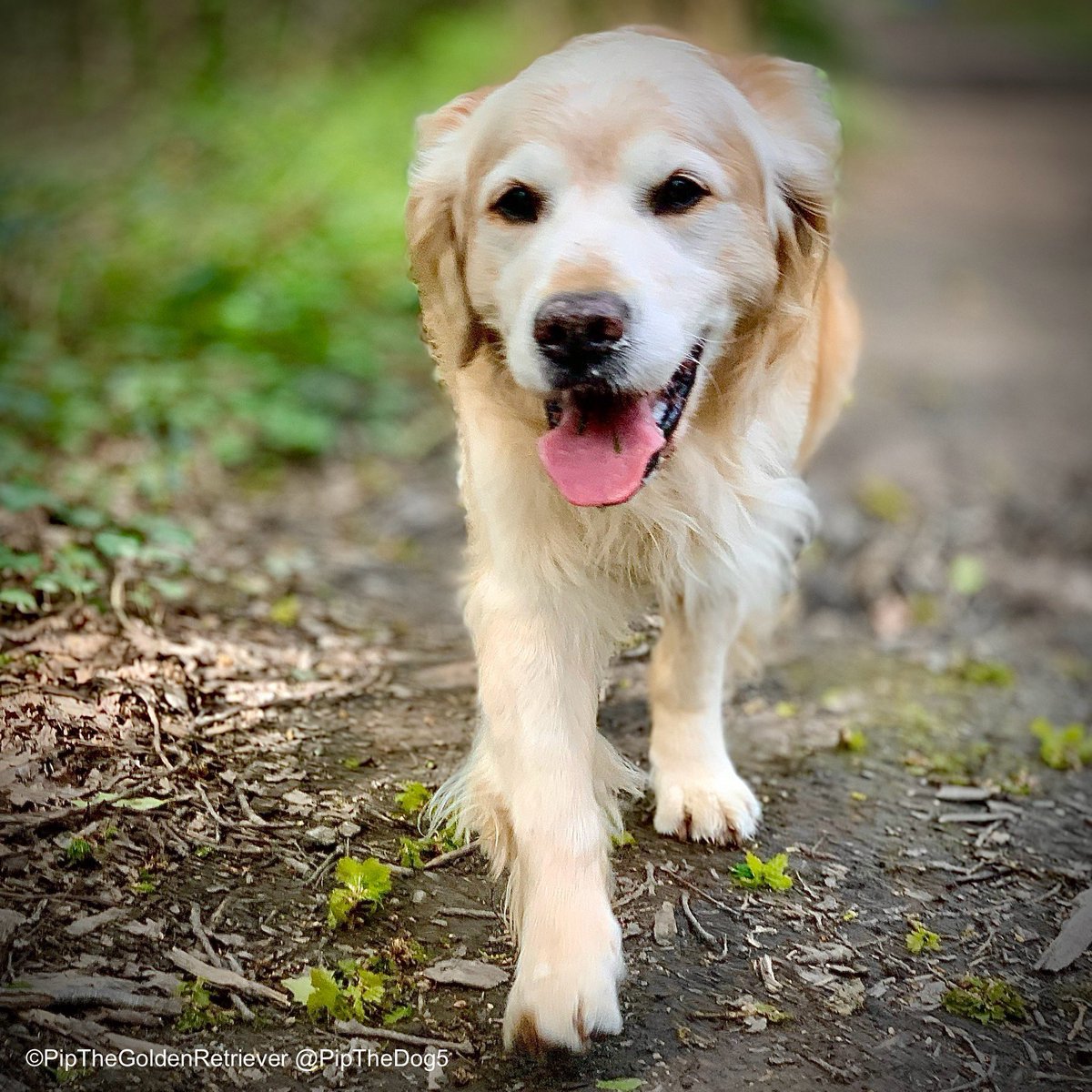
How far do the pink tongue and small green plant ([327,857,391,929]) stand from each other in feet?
2.62

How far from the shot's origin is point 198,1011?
1899 millimetres

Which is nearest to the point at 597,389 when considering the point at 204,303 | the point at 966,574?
the point at 966,574

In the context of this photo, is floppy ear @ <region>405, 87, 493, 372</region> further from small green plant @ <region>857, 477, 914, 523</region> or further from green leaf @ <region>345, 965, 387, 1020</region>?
small green plant @ <region>857, 477, 914, 523</region>

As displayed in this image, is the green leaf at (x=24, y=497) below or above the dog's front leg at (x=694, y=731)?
above

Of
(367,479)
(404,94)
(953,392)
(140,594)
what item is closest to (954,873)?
(140,594)

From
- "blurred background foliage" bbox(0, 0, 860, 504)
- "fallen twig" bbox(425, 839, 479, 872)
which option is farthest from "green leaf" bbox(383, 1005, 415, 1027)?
"blurred background foliage" bbox(0, 0, 860, 504)

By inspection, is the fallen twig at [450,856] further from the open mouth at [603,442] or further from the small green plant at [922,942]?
the small green plant at [922,942]

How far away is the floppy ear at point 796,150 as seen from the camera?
7.70 ft

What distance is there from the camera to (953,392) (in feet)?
20.0

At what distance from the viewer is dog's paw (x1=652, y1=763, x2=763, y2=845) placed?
2516mm

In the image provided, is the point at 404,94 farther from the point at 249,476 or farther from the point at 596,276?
the point at 596,276

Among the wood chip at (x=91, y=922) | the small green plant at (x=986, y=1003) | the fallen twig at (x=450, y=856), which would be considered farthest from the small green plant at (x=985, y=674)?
the wood chip at (x=91, y=922)

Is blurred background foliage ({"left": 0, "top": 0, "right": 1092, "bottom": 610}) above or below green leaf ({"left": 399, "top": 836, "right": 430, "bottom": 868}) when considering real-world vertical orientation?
above

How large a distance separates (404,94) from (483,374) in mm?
8306
